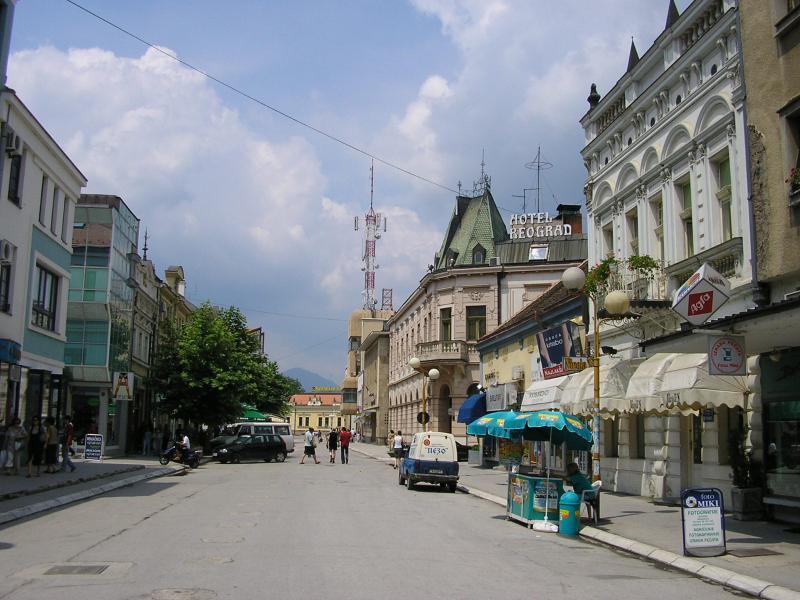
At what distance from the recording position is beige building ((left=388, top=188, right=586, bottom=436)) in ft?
155

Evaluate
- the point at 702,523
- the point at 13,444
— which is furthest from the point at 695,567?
the point at 13,444

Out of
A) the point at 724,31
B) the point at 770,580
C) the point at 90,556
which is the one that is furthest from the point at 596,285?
the point at 90,556

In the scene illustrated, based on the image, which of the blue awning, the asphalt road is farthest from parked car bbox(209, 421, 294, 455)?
the asphalt road

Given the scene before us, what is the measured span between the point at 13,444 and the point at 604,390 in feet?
55.6

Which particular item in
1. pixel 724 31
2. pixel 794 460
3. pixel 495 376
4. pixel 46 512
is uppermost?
pixel 724 31

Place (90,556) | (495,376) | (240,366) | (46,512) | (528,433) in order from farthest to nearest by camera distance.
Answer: (240,366) < (495,376) < (528,433) < (46,512) < (90,556)

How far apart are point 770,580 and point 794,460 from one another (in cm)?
536

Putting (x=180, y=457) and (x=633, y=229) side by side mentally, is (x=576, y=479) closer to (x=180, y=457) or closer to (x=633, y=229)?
(x=633, y=229)

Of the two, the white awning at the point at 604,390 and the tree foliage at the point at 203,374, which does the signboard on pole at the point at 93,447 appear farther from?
the white awning at the point at 604,390

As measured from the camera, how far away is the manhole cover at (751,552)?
1124cm

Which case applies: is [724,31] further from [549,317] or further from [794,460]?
[549,317]

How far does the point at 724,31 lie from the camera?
16.8 meters

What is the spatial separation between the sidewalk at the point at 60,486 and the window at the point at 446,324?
74.9 ft

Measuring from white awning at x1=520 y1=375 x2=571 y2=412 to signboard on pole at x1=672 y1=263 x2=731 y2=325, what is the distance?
27.4 ft
